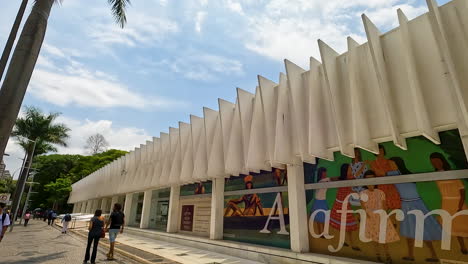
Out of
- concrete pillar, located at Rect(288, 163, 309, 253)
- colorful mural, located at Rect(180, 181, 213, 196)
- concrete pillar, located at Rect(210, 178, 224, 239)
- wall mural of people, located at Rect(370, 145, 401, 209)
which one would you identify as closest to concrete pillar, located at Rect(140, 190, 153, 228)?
colorful mural, located at Rect(180, 181, 213, 196)

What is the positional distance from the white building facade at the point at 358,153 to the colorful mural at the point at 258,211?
0.17ft

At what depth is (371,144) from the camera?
21.5 ft

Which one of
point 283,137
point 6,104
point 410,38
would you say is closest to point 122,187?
point 6,104

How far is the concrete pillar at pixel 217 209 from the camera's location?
12023 mm

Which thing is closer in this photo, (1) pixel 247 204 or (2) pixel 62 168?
(1) pixel 247 204

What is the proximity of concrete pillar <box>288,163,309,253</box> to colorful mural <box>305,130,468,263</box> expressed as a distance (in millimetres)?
287

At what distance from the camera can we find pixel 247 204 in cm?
1148

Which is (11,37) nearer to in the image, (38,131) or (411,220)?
(411,220)

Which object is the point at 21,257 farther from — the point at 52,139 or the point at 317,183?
the point at 52,139

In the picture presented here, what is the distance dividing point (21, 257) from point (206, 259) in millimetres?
6464

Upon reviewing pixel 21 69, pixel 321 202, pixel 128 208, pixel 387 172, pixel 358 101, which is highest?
pixel 21 69

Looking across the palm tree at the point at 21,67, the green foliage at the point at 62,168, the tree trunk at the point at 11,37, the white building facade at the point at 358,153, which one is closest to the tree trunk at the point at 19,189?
the white building facade at the point at 358,153

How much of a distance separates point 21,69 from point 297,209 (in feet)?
30.9

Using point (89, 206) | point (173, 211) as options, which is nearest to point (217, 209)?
point (173, 211)
